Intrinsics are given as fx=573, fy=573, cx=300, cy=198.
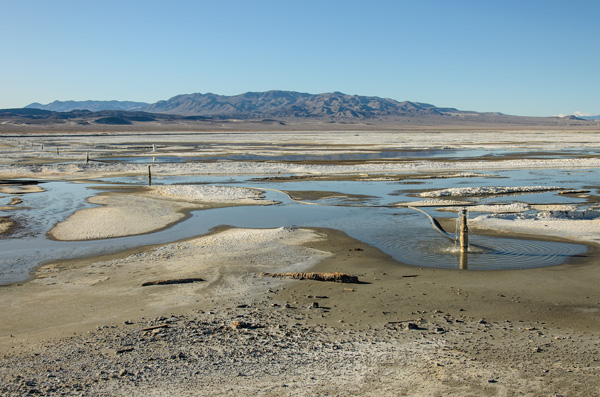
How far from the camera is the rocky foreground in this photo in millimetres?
7055

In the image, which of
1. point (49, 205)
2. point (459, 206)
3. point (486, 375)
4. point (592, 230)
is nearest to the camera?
point (486, 375)

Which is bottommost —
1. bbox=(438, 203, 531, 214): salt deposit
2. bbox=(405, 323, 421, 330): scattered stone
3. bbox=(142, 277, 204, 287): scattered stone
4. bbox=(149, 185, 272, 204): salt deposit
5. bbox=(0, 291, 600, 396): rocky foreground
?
bbox=(0, 291, 600, 396): rocky foreground

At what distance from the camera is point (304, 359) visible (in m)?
7.89

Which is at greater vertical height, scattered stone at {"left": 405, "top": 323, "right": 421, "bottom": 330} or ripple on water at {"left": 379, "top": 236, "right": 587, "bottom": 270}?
ripple on water at {"left": 379, "top": 236, "right": 587, "bottom": 270}

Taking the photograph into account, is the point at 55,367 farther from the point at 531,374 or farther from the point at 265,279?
the point at 531,374

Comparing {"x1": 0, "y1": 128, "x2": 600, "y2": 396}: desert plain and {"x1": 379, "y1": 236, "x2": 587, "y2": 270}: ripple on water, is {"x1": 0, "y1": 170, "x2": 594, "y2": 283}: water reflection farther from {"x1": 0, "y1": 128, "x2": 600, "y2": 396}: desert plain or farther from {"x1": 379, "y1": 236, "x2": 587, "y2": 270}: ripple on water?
{"x1": 0, "y1": 128, "x2": 600, "y2": 396}: desert plain

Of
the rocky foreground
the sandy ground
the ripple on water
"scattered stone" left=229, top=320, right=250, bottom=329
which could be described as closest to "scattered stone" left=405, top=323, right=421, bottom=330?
the rocky foreground

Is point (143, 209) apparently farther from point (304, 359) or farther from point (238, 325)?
point (304, 359)

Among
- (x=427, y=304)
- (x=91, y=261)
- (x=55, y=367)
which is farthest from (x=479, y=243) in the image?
(x=55, y=367)

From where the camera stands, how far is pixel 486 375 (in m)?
7.34

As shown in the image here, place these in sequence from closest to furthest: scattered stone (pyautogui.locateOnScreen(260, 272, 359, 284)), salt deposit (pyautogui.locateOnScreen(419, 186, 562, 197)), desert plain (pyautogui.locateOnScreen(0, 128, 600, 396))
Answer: desert plain (pyautogui.locateOnScreen(0, 128, 600, 396)) → scattered stone (pyautogui.locateOnScreen(260, 272, 359, 284)) → salt deposit (pyautogui.locateOnScreen(419, 186, 562, 197))

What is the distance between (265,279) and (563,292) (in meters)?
6.00

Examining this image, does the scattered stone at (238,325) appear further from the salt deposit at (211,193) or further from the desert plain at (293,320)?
the salt deposit at (211,193)

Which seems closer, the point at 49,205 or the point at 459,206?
the point at 459,206
